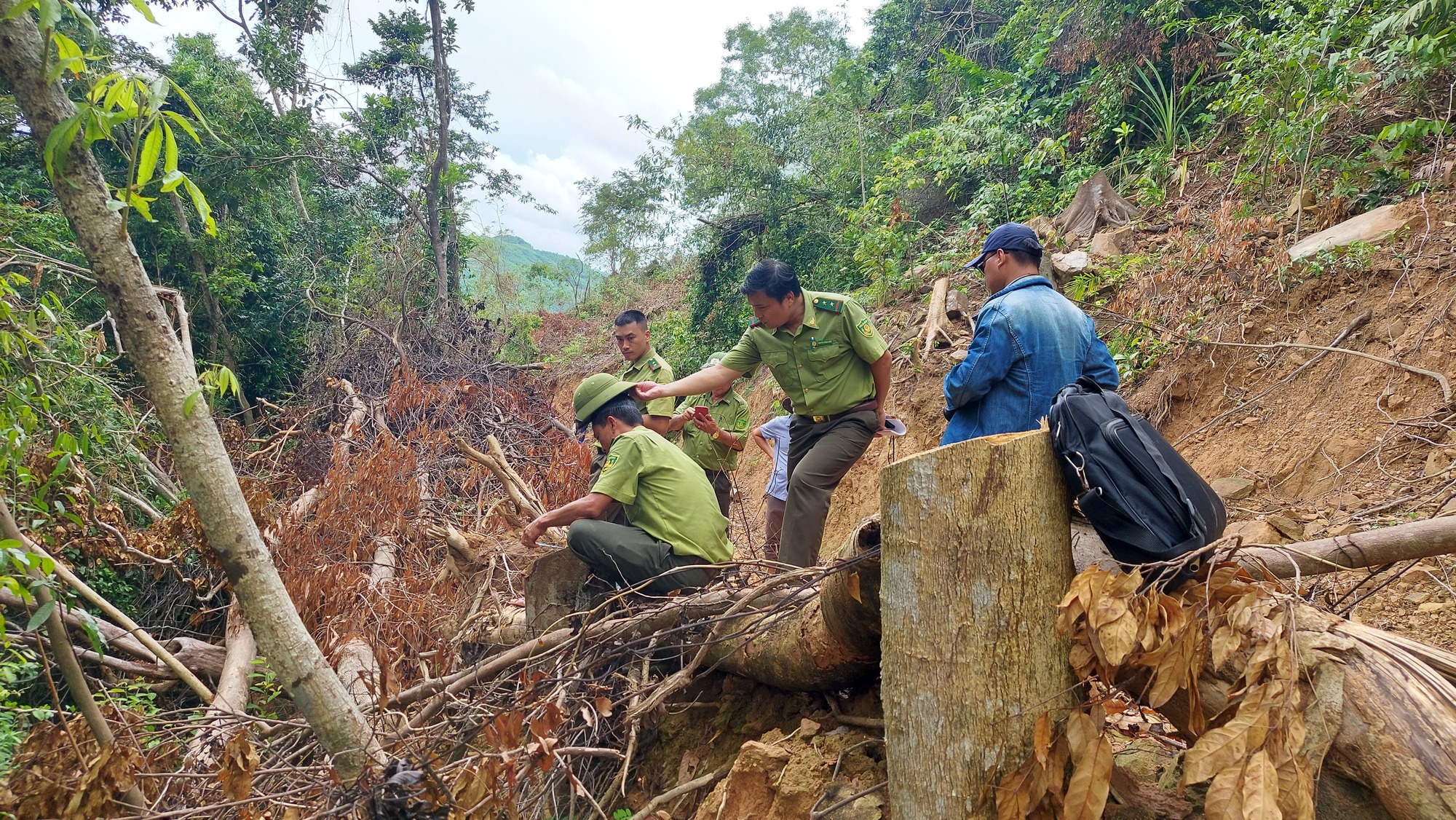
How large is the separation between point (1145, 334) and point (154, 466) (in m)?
7.86

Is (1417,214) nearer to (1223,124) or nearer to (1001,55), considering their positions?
(1223,124)

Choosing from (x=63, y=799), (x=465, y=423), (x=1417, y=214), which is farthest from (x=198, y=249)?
(x=1417, y=214)

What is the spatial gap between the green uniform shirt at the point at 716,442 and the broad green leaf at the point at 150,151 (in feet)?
11.6

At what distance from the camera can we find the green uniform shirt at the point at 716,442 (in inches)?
190

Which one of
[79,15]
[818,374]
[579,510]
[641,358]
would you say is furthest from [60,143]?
[641,358]

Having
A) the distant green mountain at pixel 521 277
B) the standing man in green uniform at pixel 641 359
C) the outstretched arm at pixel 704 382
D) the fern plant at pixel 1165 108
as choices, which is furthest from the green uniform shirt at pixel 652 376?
the distant green mountain at pixel 521 277

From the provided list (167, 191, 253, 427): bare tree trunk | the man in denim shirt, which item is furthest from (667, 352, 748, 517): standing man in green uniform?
(167, 191, 253, 427): bare tree trunk

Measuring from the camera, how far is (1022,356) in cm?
247

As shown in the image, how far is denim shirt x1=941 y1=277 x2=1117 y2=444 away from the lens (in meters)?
2.44

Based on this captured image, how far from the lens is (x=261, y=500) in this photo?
4.82 m

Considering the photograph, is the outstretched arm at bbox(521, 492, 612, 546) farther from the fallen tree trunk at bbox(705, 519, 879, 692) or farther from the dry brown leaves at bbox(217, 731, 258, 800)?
the dry brown leaves at bbox(217, 731, 258, 800)

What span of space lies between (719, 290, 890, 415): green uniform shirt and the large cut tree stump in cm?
221

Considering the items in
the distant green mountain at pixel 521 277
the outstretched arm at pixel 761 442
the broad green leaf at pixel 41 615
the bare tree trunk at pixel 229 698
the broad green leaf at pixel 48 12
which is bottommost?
the bare tree trunk at pixel 229 698

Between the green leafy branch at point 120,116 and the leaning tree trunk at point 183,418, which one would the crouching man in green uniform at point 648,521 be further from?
the green leafy branch at point 120,116
